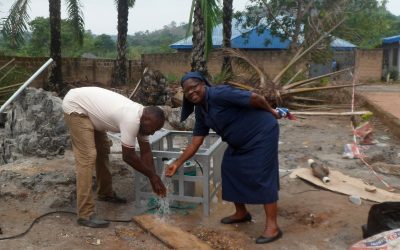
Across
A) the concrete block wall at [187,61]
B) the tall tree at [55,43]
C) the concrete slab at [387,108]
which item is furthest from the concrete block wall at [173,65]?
the concrete slab at [387,108]

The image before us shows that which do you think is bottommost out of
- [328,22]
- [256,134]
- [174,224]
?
[174,224]

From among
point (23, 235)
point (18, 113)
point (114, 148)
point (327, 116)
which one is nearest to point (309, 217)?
point (23, 235)

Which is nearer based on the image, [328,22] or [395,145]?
[395,145]

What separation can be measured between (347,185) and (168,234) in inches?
88.7

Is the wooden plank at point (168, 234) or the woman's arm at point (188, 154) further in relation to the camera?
the woman's arm at point (188, 154)

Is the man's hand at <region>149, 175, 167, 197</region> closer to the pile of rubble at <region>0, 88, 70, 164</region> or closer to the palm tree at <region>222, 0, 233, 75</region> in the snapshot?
the pile of rubble at <region>0, 88, 70, 164</region>

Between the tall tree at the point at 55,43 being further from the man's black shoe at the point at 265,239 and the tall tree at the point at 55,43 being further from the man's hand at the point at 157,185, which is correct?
the man's black shoe at the point at 265,239

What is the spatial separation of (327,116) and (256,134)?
22.6 feet

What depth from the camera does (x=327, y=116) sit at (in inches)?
391

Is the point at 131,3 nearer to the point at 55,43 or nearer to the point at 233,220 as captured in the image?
the point at 55,43

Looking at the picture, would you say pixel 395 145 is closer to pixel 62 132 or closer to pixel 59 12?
pixel 62 132

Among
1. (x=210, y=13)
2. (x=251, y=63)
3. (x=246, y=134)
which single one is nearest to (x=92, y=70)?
(x=251, y=63)

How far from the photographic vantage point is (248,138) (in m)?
3.52

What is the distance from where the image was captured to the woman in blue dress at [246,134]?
3.46 meters
